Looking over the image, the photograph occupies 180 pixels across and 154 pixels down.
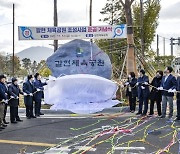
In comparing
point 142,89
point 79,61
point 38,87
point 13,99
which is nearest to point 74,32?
point 79,61

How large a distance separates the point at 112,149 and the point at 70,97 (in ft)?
21.6

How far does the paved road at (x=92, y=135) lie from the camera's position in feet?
22.6

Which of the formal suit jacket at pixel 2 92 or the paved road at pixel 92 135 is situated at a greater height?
the formal suit jacket at pixel 2 92

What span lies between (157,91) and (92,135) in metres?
3.57

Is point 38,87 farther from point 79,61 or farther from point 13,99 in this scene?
point 79,61

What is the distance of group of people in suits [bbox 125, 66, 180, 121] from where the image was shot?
A: 10211 millimetres

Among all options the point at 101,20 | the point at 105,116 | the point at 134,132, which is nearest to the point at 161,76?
the point at 105,116

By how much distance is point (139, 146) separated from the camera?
700cm

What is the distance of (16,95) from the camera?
1027 cm

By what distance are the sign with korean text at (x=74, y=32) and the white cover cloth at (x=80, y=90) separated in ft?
8.85

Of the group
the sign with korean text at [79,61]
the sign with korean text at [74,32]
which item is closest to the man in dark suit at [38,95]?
the sign with korean text at [79,61]

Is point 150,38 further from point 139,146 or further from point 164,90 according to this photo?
point 139,146

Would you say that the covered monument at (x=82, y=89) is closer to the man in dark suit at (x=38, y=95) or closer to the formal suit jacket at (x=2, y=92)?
the man in dark suit at (x=38, y=95)

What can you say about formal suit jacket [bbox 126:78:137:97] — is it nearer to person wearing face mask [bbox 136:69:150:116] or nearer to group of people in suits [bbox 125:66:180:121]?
group of people in suits [bbox 125:66:180:121]
